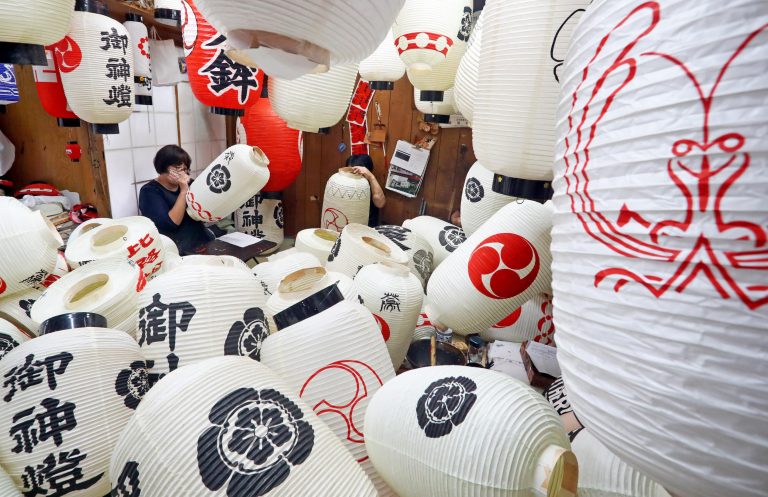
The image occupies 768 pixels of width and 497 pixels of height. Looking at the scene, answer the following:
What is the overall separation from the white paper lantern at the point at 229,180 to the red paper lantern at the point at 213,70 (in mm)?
325

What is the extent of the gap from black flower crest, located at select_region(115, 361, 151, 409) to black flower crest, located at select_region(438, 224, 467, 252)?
2174 millimetres

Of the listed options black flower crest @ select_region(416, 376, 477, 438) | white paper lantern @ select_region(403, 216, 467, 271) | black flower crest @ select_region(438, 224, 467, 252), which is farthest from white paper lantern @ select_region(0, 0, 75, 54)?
black flower crest @ select_region(438, 224, 467, 252)

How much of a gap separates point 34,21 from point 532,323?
2.43 m

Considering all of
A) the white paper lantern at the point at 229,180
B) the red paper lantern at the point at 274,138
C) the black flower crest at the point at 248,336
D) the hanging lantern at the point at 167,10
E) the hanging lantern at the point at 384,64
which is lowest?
the black flower crest at the point at 248,336

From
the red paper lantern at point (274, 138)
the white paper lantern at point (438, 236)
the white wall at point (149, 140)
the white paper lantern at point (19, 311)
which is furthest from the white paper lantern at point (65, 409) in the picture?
the white wall at point (149, 140)

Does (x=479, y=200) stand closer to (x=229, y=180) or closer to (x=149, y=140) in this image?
(x=229, y=180)

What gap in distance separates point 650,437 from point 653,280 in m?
0.18

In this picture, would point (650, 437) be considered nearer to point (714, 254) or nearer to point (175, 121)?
point (714, 254)

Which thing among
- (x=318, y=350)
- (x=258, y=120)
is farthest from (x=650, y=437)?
(x=258, y=120)

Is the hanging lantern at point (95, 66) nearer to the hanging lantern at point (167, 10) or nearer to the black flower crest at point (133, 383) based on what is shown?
the hanging lantern at point (167, 10)

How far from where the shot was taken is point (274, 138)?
3506mm

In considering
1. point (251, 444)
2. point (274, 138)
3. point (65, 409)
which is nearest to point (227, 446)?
point (251, 444)

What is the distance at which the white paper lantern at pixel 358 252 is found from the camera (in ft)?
6.84

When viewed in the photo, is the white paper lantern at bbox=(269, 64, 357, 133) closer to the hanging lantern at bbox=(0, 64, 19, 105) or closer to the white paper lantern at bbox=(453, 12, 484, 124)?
the white paper lantern at bbox=(453, 12, 484, 124)
